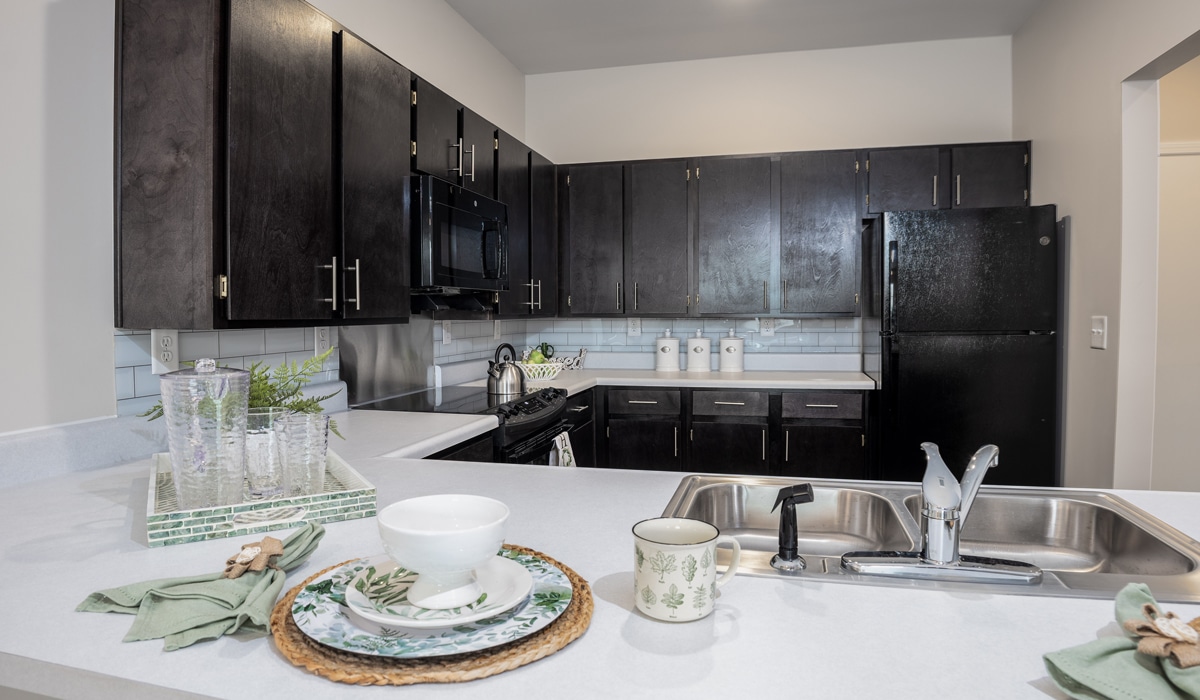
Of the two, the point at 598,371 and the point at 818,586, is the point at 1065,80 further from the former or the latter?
the point at 818,586

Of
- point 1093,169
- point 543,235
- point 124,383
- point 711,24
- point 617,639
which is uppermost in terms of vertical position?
point 711,24

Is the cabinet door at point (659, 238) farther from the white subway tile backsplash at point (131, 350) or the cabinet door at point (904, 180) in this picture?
the white subway tile backsplash at point (131, 350)

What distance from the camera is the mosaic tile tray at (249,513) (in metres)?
1.08

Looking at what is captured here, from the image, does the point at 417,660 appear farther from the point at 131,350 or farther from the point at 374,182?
→ the point at 374,182

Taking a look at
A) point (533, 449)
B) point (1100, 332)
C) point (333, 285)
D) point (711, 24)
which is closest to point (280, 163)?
point (333, 285)

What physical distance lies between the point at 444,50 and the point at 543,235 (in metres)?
1.06

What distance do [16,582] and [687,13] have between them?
3599 mm

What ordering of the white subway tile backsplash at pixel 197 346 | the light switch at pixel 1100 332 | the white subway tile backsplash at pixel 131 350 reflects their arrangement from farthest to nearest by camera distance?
the light switch at pixel 1100 332
the white subway tile backsplash at pixel 197 346
the white subway tile backsplash at pixel 131 350

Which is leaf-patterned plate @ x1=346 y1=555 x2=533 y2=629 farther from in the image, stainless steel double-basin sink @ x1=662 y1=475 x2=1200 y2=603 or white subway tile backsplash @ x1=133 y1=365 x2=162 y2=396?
white subway tile backsplash @ x1=133 y1=365 x2=162 y2=396

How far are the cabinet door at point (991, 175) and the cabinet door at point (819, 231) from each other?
1.70 feet

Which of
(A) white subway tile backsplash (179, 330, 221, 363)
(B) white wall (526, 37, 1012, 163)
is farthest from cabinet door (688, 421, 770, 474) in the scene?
(A) white subway tile backsplash (179, 330, 221, 363)

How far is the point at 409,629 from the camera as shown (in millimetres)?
746

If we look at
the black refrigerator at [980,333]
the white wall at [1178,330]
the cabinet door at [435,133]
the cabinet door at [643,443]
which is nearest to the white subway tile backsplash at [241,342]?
the cabinet door at [435,133]

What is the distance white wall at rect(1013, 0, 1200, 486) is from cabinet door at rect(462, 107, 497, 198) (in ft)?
8.34
